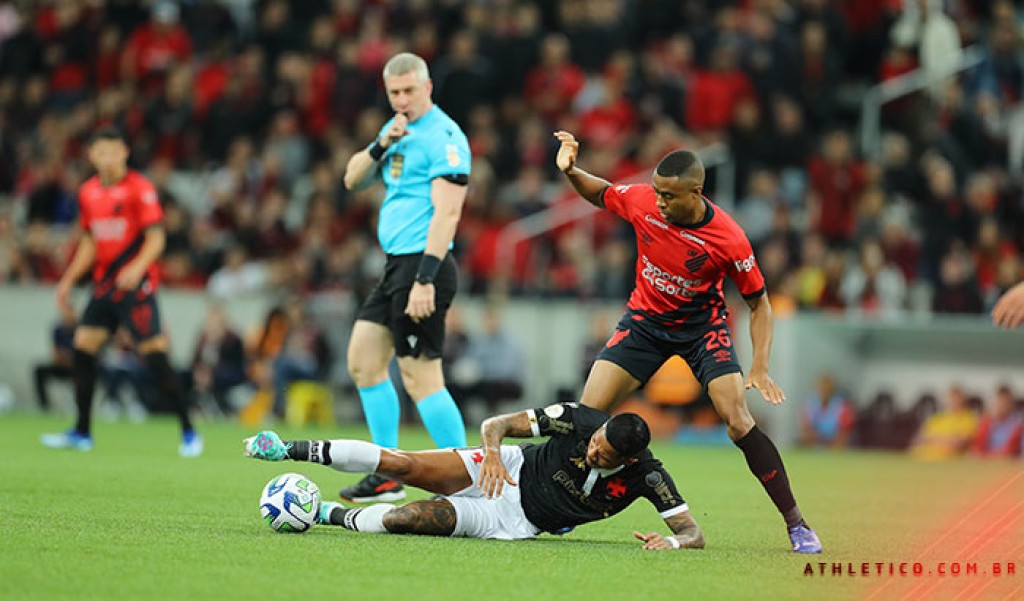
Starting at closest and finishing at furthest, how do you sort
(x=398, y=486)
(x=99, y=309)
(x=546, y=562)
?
(x=546, y=562)
(x=398, y=486)
(x=99, y=309)

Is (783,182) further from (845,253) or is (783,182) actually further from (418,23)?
(418,23)

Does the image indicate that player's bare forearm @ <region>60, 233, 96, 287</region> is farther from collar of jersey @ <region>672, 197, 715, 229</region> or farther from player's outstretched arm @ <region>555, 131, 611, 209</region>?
collar of jersey @ <region>672, 197, 715, 229</region>

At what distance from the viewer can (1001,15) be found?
73.5 feet

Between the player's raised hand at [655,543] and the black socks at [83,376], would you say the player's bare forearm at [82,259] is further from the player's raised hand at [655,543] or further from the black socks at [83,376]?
the player's raised hand at [655,543]

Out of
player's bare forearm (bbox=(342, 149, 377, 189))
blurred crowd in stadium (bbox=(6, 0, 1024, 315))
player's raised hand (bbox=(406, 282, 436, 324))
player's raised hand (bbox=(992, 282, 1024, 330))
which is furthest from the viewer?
blurred crowd in stadium (bbox=(6, 0, 1024, 315))

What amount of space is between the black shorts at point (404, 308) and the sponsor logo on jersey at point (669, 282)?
1719 millimetres

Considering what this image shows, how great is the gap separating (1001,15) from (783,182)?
12.7 ft

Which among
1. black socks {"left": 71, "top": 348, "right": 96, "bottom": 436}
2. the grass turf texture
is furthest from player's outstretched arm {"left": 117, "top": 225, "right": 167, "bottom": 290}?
the grass turf texture

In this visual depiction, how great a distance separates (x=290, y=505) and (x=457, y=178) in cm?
276

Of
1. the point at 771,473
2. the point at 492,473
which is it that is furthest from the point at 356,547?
the point at 771,473

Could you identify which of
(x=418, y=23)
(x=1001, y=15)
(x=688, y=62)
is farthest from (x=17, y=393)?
(x=1001, y=15)

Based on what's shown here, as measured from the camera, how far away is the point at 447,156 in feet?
33.1

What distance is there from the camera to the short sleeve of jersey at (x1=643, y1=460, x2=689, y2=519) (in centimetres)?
813

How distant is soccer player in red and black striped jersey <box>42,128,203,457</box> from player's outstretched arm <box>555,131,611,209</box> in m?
5.43
